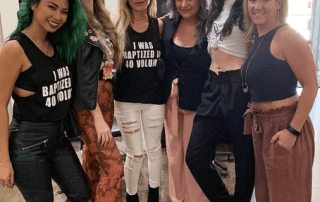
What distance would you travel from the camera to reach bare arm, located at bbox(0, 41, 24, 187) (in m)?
1.45

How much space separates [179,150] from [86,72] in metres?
0.90

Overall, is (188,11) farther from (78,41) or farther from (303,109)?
(303,109)

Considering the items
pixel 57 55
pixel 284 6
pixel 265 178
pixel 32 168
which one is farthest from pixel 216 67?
pixel 32 168

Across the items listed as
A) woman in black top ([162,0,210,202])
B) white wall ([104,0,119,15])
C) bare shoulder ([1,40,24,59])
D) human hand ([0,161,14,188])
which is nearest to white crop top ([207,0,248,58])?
woman in black top ([162,0,210,202])

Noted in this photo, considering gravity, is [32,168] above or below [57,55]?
below

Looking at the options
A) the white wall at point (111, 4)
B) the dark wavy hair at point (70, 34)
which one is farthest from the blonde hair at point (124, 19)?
the white wall at point (111, 4)

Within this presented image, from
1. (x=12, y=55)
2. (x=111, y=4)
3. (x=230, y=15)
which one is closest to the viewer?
(x=12, y=55)

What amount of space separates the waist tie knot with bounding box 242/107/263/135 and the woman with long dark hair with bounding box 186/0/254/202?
0.09 metres

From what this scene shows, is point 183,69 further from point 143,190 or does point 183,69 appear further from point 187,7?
point 143,190

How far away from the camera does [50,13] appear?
4.96 feet

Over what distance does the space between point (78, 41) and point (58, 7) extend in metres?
0.22

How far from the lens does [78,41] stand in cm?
172

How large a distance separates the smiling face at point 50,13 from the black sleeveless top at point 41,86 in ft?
0.31

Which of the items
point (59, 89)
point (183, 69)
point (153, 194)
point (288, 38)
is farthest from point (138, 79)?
point (288, 38)
